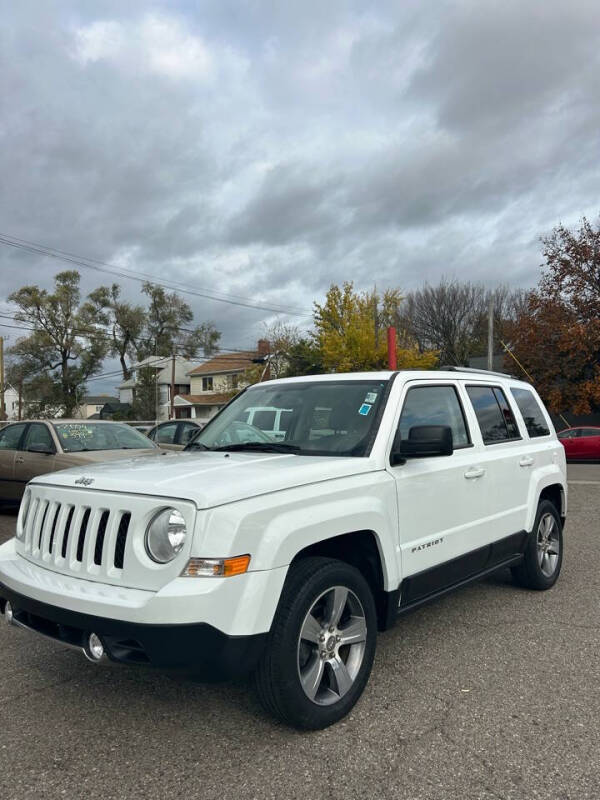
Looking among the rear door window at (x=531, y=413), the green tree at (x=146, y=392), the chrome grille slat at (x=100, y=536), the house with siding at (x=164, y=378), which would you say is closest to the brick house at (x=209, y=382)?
the house with siding at (x=164, y=378)

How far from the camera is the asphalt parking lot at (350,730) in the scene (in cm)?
259

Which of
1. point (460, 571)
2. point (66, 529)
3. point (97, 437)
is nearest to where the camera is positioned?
point (66, 529)

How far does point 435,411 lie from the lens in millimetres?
4242

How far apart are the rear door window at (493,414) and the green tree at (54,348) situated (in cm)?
5328

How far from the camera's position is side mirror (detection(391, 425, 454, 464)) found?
11.4 feet

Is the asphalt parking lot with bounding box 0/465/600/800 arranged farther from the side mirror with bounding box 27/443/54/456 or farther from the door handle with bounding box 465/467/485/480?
the side mirror with bounding box 27/443/54/456

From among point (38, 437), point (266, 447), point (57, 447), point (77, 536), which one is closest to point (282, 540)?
point (77, 536)

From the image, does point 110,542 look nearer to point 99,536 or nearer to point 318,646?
point 99,536

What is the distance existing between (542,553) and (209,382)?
5970 cm

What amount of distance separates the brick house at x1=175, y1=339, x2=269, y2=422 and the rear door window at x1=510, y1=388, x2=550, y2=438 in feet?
164

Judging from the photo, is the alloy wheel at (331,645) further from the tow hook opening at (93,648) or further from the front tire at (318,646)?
the tow hook opening at (93,648)

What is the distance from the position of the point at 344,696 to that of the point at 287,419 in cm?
176

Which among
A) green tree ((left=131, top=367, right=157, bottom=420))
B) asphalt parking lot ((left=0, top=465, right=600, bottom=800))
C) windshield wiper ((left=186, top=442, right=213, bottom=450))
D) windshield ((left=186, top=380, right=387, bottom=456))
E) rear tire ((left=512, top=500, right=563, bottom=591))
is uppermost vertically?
green tree ((left=131, top=367, right=157, bottom=420))

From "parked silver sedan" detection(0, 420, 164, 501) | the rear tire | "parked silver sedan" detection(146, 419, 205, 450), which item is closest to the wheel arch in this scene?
the rear tire
